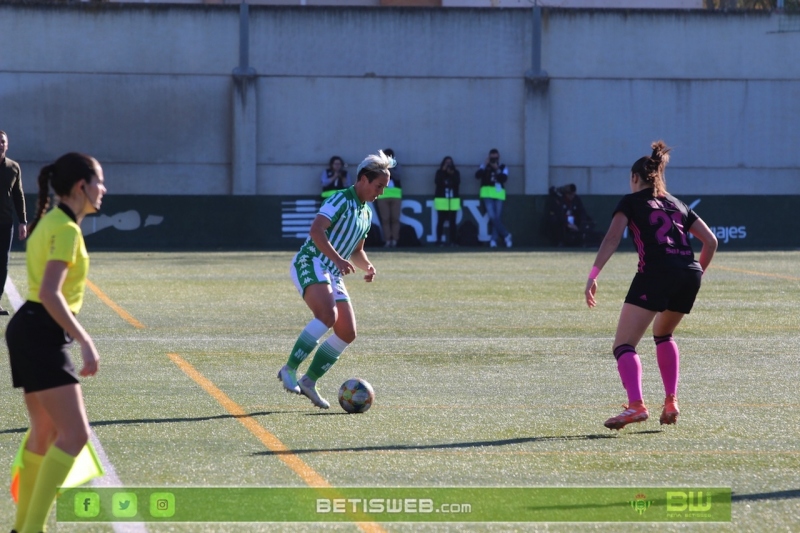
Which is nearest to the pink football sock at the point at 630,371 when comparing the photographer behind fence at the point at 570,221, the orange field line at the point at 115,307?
the orange field line at the point at 115,307

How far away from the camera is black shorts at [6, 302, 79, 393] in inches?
198

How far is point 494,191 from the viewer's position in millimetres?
31875

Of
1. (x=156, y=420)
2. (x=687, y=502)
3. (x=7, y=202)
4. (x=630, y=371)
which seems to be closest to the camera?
(x=687, y=502)

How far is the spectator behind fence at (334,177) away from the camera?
104ft

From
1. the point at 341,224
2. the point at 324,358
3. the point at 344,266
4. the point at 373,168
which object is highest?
the point at 373,168

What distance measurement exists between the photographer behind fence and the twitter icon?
26172 mm

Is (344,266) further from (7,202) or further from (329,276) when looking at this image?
(7,202)

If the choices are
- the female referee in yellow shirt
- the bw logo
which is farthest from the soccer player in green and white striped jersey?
the female referee in yellow shirt

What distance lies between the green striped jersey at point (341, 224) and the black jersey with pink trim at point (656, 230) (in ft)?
6.50

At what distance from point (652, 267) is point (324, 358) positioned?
2.47m

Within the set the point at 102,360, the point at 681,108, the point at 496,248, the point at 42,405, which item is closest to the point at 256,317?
the point at 102,360

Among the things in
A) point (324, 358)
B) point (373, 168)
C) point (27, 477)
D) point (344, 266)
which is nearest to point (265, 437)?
point (324, 358)

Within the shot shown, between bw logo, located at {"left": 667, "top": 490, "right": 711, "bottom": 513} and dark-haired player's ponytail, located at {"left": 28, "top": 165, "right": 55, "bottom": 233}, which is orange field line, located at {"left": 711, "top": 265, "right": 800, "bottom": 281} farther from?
dark-haired player's ponytail, located at {"left": 28, "top": 165, "right": 55, "bottom": 233}

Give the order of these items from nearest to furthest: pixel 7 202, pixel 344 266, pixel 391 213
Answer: pixel 344 266 → pixel 7 202 → pixel 391 213
